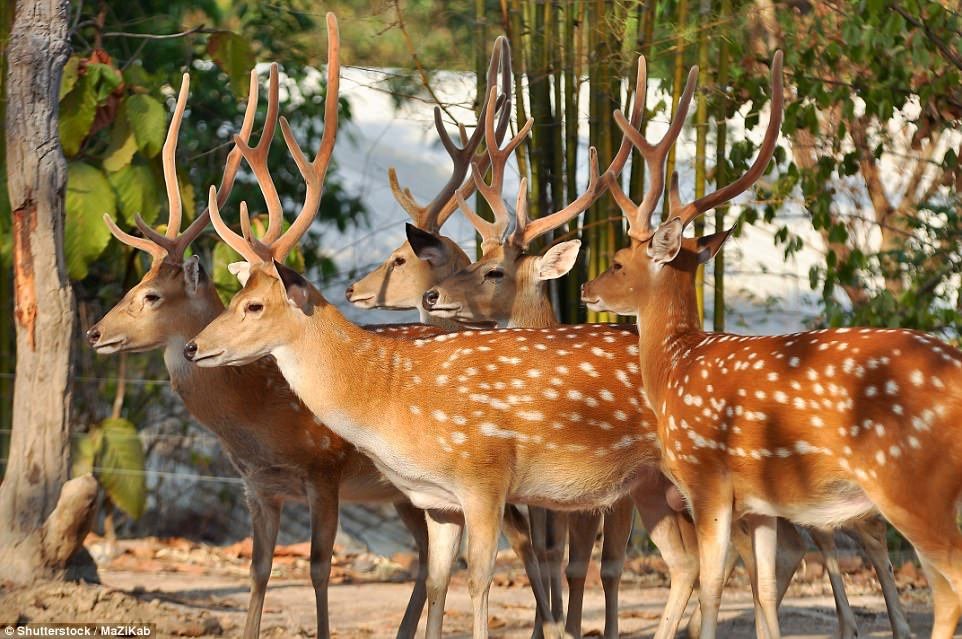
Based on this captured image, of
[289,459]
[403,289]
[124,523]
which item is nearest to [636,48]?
[403,289]

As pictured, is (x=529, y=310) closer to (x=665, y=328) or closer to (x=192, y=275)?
(x=665, y=328)

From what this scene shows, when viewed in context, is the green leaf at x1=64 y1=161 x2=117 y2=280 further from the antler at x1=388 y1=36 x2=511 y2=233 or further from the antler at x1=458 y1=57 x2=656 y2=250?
the antler at x1=458 y1=57 x2=656 y2=250

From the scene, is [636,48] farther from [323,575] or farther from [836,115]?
[323,575]

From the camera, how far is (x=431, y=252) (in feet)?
24.6

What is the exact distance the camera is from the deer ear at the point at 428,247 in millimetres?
7215

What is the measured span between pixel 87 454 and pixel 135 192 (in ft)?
5.24

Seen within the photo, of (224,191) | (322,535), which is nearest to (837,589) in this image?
(322,535)

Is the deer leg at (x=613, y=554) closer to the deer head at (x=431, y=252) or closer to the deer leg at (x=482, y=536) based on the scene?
the deer leg at (x=482, y=536)

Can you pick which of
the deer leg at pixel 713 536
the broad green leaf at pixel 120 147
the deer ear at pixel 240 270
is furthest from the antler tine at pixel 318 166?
the broad green leaf at pixel 120 147

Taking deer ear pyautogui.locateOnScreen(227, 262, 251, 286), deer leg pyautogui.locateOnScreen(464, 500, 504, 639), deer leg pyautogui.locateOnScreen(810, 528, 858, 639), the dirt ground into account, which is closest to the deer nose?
deer ear pyautogui.locateOnScreen(227, 262, 251, 286)

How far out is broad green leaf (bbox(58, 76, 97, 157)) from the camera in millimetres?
8594

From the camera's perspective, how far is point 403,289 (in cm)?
759

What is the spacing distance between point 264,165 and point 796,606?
3658 millimetres

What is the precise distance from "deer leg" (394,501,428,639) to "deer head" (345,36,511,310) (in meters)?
1.11
